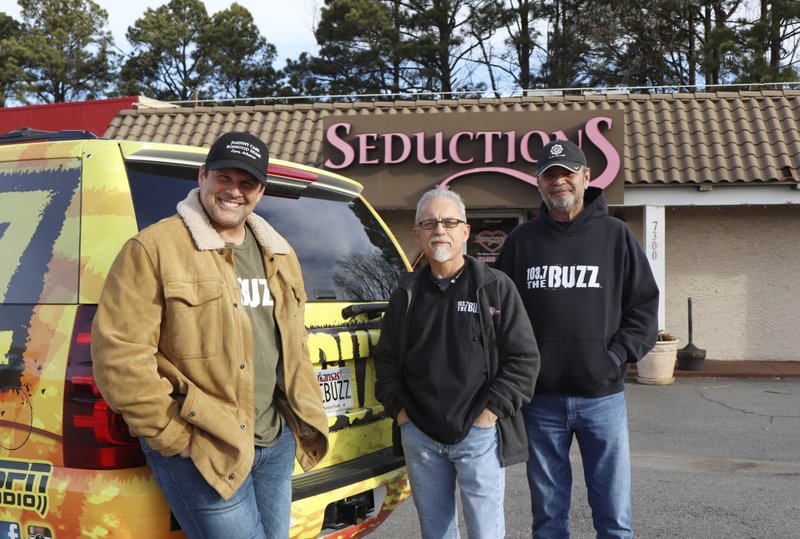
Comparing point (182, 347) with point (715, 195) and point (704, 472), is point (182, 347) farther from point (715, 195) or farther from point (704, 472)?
point (715, 195)

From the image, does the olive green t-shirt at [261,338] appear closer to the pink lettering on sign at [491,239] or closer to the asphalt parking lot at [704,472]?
the asphalt parking lot at [704,472]

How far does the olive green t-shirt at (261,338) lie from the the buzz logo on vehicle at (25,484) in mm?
699

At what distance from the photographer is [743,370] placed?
10.6m

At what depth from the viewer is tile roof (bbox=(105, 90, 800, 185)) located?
436 inches

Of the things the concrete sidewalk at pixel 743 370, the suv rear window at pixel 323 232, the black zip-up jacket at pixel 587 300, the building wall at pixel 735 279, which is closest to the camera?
the suv rear window at pixel 323 232

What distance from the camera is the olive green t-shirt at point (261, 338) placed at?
252cm

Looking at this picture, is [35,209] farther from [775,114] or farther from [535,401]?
[775,114]

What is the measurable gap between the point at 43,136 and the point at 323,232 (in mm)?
1206

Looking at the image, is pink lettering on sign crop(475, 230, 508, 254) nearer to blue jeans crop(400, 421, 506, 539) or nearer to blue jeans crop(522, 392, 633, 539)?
blue jeans crop(522, 392, 633, 539)

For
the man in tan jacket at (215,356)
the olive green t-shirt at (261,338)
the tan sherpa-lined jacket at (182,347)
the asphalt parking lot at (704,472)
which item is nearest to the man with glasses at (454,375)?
the man in tan jacket at (215,356)

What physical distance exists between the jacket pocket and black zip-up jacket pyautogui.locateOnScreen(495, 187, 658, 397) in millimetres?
1503

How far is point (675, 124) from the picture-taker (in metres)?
12.0

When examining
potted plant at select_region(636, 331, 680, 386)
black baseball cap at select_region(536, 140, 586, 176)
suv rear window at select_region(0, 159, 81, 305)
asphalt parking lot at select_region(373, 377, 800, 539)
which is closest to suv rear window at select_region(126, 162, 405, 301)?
suv rear window at select_region(0, 159, 81, 305)

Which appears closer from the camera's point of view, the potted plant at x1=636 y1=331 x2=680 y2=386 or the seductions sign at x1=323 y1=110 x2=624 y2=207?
the potted plant at x1=636 y1=331 x2=680 y2=386
